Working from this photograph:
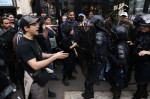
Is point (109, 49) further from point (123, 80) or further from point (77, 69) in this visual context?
point (77, 69)

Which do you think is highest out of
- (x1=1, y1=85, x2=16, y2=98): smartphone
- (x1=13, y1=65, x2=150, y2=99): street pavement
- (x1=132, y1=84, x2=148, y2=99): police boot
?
(x1=1, y1=85, x2=16, y2=98): smartphone

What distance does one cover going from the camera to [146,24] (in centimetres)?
236

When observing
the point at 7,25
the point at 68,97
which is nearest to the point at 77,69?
the point at 68,97

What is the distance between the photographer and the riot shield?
2125 mm

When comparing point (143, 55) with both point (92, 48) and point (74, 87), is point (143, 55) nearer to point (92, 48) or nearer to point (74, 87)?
point (92, 48)

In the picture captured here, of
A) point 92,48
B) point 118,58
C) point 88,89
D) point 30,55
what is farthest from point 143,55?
A: point 30,55

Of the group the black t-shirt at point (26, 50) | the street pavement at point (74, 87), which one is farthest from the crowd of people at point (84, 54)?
the street pavement at point (74, 87)

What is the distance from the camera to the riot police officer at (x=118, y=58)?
7.25 feet

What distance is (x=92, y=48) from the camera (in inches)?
87.7

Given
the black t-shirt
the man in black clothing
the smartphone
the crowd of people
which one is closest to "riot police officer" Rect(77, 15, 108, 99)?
the crowd of people

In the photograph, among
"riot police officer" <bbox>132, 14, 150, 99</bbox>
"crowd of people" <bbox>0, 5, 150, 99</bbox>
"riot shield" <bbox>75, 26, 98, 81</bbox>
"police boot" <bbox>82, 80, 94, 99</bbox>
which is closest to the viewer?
"crowd of people" <bbox>0, 5, 150, 99</bbox>

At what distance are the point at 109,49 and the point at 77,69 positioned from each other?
2.11 meters

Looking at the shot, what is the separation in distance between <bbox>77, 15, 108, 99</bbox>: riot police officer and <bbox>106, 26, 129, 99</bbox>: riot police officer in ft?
0.67

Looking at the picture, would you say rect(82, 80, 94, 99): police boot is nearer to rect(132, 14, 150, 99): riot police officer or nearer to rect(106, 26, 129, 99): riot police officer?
rect(106, 26, 129, 99): riot police officer
